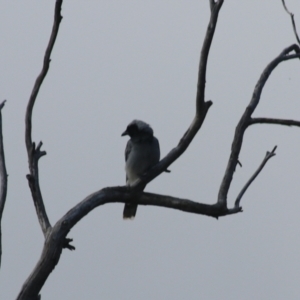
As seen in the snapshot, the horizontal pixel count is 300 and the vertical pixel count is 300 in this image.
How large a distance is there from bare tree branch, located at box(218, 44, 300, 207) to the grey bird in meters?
2.41

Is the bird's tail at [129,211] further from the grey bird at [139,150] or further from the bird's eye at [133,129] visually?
the bird's eye at [133,129]

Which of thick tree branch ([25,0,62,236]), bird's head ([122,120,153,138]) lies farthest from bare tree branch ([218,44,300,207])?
bird's head ([122,120,153,138])

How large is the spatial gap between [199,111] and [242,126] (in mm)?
494

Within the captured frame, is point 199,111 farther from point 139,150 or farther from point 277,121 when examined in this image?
point 139,150

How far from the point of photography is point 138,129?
9.72m

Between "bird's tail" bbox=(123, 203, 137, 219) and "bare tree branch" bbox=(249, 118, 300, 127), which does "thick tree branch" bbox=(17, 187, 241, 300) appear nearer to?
"bare tree branch" bbox=(249, 118, 300, 127)

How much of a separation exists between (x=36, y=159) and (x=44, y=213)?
2.00 ft

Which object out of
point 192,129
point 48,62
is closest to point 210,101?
point 192,129

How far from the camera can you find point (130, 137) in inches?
389

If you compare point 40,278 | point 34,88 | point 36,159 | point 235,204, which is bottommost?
point 40,278

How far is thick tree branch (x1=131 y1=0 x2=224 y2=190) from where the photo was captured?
21.9 ft

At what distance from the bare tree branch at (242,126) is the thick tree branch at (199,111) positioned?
40 centimetres

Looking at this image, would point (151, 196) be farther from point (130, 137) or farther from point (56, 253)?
point (130, 137)

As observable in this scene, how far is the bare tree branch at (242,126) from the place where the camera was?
22.3 feet
